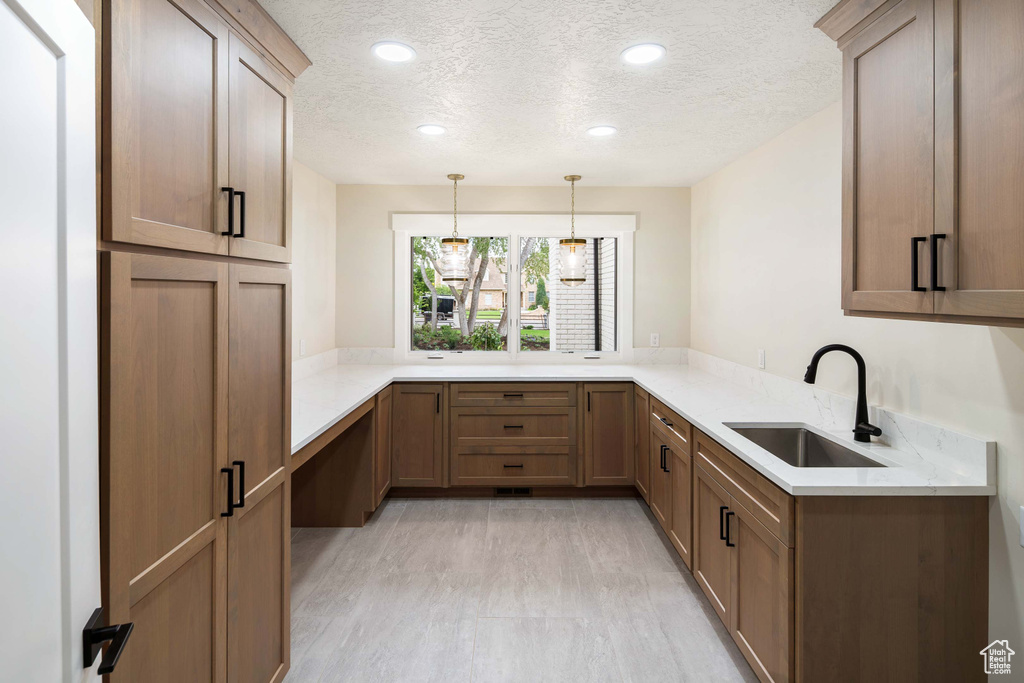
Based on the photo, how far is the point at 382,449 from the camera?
11.9 ft

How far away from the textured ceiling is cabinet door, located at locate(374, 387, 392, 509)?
156cm

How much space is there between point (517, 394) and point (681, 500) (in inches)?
55.0

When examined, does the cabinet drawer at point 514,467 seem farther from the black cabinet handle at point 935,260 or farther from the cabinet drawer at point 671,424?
the black cabinet handle at point 935,260

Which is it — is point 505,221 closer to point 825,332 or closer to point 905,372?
point 825,332

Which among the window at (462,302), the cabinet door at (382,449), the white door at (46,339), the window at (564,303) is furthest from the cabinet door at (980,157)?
the window at (462,302)

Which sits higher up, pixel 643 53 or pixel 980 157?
pixel 643 53

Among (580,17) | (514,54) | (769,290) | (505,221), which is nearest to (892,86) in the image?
(580,17)

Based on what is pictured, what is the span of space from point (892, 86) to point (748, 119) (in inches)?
48.5

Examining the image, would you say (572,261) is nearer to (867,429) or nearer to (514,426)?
(514,426)

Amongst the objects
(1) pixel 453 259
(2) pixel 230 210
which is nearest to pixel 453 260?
(1) pixel 453 259

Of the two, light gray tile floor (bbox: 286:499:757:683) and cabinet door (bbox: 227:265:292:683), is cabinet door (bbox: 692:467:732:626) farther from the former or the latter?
cabinet door (bbox: 227:265:292:683)

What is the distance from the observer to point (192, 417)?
1.33 meters

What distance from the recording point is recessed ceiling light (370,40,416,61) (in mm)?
1996

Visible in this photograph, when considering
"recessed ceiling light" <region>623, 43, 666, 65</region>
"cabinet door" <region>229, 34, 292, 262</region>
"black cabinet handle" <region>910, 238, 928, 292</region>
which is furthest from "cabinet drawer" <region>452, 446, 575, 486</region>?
"black cabinet handle" <region>910, 238, 928, 292</region>
